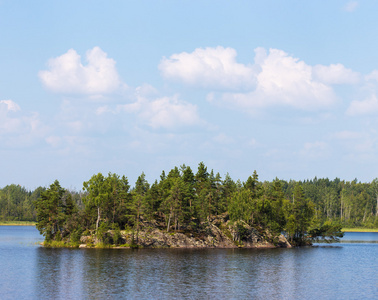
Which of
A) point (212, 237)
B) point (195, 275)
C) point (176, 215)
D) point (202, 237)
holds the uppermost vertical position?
point (176, 215)

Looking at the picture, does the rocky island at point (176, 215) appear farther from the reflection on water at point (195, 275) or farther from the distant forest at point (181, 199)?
the reflection on water at point (195, 275)

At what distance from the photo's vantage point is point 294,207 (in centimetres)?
15662

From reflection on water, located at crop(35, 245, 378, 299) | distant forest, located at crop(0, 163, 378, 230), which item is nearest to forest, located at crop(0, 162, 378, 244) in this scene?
distant forest, located at crop(0, 163, 378, 230)

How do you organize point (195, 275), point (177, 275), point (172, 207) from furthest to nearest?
point (172, 207) → point (195, 275) → point (177, 275)

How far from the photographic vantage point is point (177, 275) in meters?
80.1

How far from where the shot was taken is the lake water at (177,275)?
64.8 m

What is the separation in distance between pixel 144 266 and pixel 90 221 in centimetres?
4679

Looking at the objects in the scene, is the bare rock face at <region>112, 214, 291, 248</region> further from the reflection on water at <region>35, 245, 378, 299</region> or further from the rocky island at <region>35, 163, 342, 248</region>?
the reflection on water at <region>35, 245, 378, 299</region>

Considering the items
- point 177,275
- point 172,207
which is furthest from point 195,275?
point 172,207

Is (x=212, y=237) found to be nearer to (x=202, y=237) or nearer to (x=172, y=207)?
(x=202, y=237)

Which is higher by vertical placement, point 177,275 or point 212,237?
Answer: point 212,237

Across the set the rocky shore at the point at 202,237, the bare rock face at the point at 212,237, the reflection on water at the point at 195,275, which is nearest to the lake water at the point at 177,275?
the reflection on water at the point at 195,275

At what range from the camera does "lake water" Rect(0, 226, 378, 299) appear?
64.8 metres

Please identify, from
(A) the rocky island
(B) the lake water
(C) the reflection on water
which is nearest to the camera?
(B) the lake water
